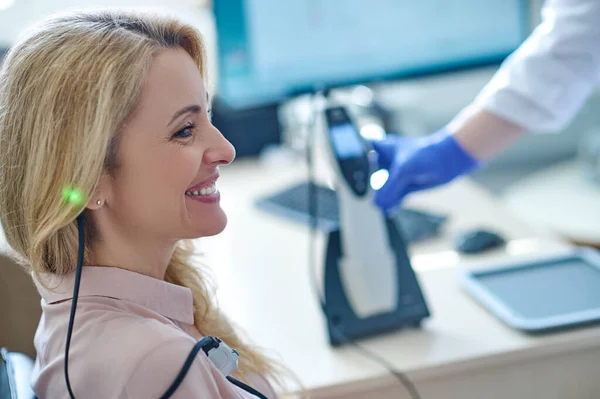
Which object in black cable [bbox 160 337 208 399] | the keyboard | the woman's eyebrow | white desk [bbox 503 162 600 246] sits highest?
the woman's eyebrow

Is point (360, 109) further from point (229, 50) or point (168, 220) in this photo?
point (168, 220)

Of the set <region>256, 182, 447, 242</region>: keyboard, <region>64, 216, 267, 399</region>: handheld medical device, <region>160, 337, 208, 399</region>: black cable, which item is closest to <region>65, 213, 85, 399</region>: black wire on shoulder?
<region>64, 216, 267, 399</region>: handheld medical device

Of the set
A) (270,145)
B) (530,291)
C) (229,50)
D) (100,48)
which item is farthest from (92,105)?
(270,145)

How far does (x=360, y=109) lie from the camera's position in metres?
2.04

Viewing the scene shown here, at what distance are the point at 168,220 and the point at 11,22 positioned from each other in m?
1.36

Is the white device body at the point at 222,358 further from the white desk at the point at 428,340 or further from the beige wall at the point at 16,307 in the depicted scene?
the beige wall at the point at 16,307

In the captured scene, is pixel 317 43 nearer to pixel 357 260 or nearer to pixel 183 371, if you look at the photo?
pixel 357 260

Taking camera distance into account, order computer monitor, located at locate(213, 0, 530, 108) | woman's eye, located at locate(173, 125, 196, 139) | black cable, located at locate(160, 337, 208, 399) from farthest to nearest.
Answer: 1. computer monitor, located at locate(213, 0, 530, 108)
2. woman's eye, located at locate(173, 125, 196, 139)
3. black cable, located at locate(160, 337, 208, 399)

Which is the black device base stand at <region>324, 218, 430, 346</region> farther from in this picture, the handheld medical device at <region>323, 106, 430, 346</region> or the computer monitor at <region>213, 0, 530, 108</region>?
the computer monitor at <region>213, 0, 530, 108</region>

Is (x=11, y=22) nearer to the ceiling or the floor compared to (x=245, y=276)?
nearer to the ceiling

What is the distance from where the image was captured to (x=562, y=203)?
5.59ft

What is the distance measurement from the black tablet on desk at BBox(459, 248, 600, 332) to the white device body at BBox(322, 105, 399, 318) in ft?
0.57

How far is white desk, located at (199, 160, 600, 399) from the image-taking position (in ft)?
3.30

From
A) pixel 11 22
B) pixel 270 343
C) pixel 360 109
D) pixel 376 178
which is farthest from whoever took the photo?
pixel 360 109
